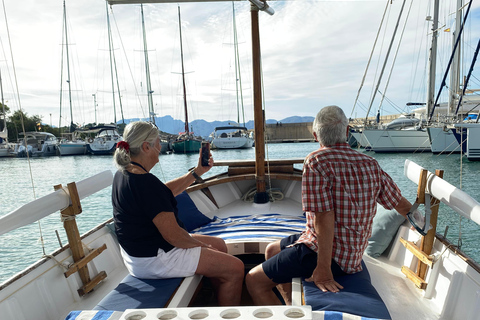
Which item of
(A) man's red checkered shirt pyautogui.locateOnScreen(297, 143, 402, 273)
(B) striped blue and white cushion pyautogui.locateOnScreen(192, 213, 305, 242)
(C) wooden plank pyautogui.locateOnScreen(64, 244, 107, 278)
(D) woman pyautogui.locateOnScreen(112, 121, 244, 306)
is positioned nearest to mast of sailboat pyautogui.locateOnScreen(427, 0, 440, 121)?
(B) striped blue and white cushion pyautogui.locateOnScreen(192, 213, 305, 242)

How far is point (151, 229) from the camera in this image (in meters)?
1.76

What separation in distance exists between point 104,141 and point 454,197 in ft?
111

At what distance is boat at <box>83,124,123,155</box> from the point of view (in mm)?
31891

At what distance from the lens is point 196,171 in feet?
7.80

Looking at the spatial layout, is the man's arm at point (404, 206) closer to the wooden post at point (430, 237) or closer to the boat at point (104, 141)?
the wooden post at point (430, 237)

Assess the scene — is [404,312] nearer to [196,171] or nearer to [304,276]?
Result: [304,276]

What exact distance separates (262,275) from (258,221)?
4.09ft

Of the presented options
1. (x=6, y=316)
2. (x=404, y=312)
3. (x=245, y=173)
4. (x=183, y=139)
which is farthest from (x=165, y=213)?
(x=183, y=139)

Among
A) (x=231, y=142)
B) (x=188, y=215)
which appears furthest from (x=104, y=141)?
(x=188, y=215)

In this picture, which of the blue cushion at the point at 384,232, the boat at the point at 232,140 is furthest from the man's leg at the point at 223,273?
the boat at the point at 232,140

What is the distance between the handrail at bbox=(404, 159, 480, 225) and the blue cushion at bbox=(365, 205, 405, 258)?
58cm

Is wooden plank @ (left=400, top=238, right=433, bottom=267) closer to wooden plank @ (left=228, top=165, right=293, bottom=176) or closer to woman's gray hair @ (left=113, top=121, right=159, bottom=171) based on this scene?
woman's gray hair @ (left=113, top=121, right=159, bottom=171)

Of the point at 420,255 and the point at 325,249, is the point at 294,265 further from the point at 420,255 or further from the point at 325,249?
the point at 420,255

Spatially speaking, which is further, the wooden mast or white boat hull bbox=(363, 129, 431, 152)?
white boat hull bbox=(363, 129, 431, 152)
